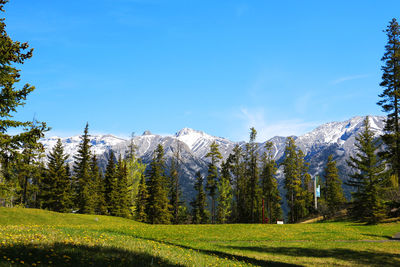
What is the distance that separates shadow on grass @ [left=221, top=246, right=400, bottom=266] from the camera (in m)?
18.2

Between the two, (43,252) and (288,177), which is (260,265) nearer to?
(43,252)

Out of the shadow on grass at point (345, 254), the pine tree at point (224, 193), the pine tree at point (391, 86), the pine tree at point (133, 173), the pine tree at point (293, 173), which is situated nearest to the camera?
the shadow on grass at point (345, 254)

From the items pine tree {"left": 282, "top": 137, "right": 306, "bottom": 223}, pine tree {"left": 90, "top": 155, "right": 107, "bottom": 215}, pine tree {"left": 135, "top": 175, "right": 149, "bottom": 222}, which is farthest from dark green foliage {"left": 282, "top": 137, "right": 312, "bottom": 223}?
pine tree {"left": 90, "top": 155, "right": 107, "bottom": 215}

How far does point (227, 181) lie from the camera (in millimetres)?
74562

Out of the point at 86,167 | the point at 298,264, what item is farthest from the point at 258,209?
the point at 298,264

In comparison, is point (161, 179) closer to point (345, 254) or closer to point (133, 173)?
point (133, 173)

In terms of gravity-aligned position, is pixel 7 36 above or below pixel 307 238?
above

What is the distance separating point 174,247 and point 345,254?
37.7 ft

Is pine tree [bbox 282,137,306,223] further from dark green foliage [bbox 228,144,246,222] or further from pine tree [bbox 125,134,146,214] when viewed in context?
pine tree [bbox 125,134,146,214]

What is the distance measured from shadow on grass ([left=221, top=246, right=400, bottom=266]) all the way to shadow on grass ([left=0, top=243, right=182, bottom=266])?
39.8 ft

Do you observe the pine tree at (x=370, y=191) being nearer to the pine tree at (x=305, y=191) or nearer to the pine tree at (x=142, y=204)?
the pine tree at (x=305, y=191)

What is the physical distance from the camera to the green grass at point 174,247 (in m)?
10.0

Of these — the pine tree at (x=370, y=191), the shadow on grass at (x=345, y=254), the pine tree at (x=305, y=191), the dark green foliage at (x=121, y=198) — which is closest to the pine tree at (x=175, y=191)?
the dark green foliage at (x=121, y=198)

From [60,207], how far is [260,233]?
40066 mm
